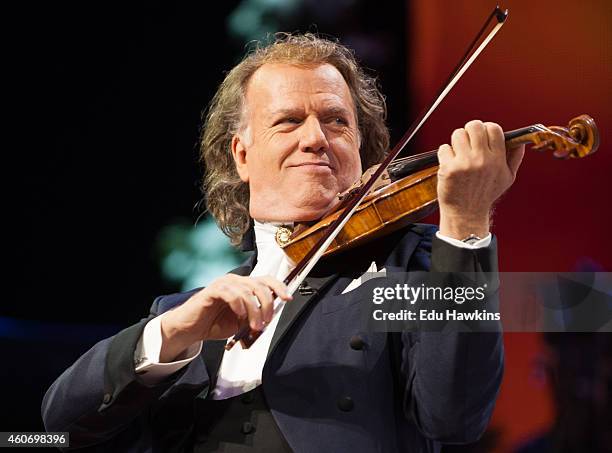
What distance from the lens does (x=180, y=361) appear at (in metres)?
1.95

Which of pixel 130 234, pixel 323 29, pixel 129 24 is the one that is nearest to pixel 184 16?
pixel 129 24

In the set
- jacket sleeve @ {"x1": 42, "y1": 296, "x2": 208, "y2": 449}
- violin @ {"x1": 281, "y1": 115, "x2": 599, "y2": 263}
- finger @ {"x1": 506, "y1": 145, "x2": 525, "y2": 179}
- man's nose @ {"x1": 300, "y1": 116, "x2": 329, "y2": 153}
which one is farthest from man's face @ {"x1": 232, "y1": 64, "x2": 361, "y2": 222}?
finger @ {"x1": 506, "y1": 145, "x2": 525, "y2": 179}

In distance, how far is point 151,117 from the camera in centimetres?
315

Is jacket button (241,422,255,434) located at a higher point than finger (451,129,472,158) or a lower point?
lower

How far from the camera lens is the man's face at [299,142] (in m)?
2.24

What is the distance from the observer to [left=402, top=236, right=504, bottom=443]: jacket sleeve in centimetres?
170

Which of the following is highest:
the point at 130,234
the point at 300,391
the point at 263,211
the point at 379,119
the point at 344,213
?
the point at 379,119

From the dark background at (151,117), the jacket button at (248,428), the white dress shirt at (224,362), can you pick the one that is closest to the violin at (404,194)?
the white dress shirt at (224,362)

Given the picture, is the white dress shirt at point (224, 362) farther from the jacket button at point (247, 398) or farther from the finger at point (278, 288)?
the finger at point (278, 288)

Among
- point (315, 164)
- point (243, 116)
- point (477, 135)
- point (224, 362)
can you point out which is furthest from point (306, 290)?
point (243, 116)

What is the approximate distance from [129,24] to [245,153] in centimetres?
93

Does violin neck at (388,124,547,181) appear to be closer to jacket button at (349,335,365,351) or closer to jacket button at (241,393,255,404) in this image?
jacket button at (349,335,365,351)

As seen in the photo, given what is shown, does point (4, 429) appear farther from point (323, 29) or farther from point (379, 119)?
point (323, 29)

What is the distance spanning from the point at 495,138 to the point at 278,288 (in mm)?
500
